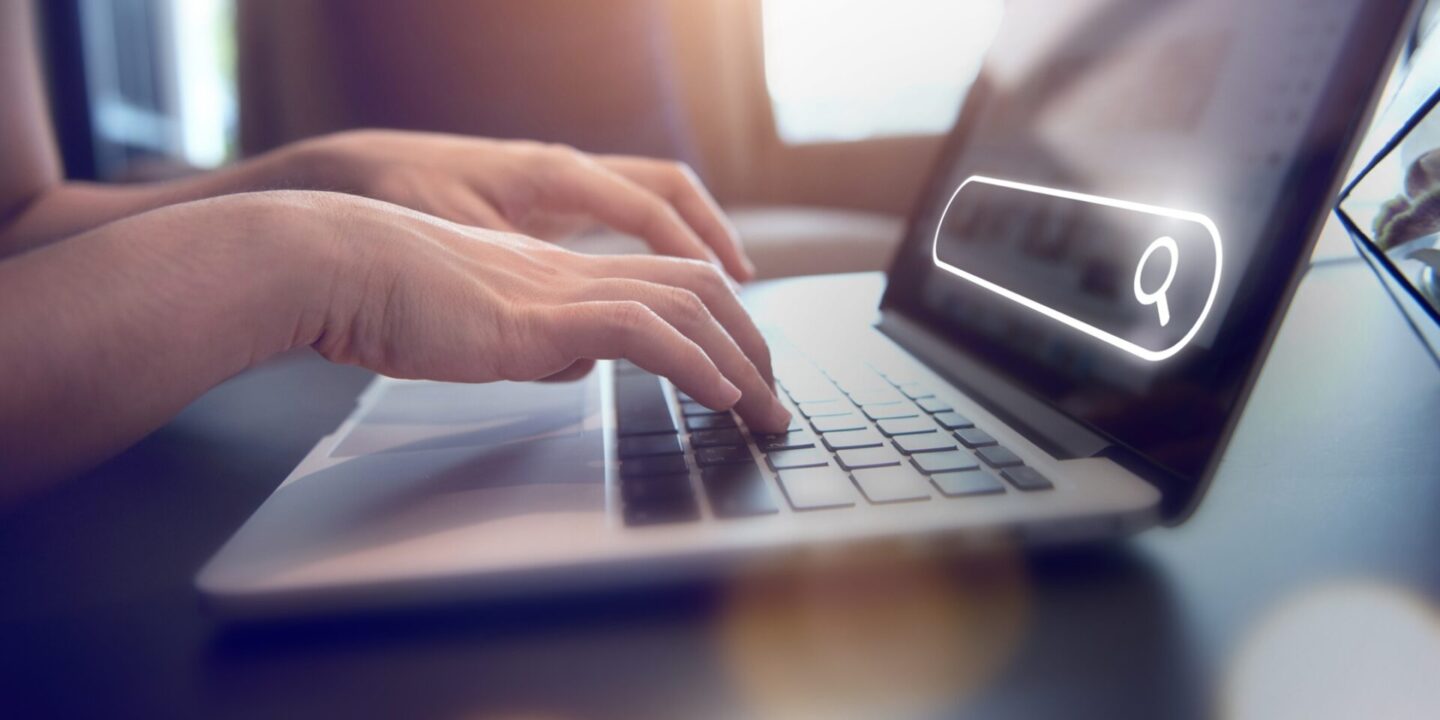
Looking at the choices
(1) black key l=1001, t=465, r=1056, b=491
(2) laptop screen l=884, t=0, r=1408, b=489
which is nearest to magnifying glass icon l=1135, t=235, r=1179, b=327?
(2) laptop screen l=884, t=0, r=1408, b=489

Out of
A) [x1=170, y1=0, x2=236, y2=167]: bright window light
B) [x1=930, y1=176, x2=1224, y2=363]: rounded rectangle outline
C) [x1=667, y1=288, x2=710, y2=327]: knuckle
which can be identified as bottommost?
[x1=170, y1=0, x2=236, y2=167]: bright window light

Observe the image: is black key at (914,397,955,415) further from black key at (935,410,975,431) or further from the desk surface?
the desk surface

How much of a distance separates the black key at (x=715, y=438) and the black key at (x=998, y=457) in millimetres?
105

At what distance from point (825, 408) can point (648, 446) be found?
0.33ft

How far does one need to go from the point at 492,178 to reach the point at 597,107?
2.92 ft

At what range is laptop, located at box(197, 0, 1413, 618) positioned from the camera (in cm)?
30

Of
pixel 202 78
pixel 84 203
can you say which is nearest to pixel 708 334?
pixel 84 203

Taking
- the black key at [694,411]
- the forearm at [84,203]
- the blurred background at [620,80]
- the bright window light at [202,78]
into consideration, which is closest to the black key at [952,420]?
the black key at [694,411]

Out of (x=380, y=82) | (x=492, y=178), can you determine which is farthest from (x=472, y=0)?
(x=492, y=178)

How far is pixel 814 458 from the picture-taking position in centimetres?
37

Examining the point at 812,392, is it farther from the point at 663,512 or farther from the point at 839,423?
the point at 663,512

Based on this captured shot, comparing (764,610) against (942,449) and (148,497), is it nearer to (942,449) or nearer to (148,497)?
(942,449)

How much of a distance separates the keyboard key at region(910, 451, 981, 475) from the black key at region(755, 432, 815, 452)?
0.05 metres

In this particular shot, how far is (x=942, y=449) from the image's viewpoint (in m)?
0.37
